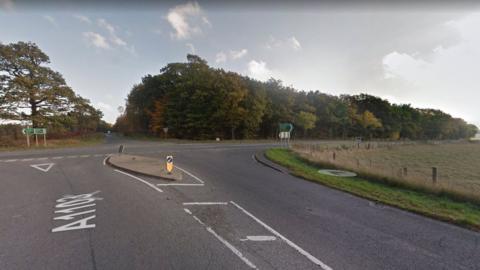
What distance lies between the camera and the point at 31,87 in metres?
24.9

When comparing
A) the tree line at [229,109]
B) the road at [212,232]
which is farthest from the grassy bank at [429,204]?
the tree line at [229,109]

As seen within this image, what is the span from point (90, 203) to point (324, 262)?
18.5 feet

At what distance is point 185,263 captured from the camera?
2945 mm

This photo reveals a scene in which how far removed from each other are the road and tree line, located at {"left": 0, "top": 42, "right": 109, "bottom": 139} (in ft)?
84.1

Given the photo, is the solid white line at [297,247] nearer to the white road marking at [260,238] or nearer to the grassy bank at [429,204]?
the white road marking at [260,238]

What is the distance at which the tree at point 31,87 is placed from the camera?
23547 mm

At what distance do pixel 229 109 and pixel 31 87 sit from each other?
26.9m

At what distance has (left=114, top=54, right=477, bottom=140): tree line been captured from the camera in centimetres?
3897

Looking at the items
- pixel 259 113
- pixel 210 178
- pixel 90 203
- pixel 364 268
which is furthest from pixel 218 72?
pixel 364 268

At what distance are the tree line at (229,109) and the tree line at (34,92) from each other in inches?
687

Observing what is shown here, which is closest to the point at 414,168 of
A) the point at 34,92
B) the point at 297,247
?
the point at 297,247

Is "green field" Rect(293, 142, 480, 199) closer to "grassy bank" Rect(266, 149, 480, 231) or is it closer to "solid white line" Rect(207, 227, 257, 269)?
"grassy bank" Rect(266, 149, 480, 231)

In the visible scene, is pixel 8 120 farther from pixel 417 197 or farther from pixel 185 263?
pixel 417 197

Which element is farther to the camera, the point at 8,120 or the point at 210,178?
the point at 8,120
